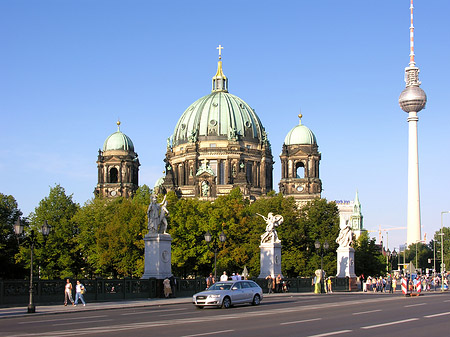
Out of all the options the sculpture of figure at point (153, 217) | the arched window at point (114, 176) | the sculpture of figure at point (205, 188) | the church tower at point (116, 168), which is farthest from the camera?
the arched window at point (114, 176)

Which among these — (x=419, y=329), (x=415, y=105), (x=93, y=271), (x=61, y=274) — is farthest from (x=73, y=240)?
(x=415, y=105)

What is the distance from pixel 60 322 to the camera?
1027 inches

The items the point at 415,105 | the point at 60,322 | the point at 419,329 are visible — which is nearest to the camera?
the point at 419,329

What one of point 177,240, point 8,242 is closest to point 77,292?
point 8,242

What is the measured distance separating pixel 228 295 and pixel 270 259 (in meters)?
20.2

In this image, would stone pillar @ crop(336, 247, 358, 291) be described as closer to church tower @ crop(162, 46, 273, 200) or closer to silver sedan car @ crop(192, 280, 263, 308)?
silver sedan car @ crop(192, 280, 263, 308)

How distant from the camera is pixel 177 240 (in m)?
76.5

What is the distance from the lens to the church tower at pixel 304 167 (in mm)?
138625

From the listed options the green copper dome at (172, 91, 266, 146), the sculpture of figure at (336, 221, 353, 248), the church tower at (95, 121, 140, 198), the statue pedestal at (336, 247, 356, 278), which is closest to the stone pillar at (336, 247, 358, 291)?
the statue pedestal at (336, 247, 356, 278)

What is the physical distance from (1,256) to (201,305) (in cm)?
4040

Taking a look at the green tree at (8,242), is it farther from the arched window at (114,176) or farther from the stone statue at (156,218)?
the arched window at (114,176)

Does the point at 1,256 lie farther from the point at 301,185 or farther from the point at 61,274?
the point at 301,185

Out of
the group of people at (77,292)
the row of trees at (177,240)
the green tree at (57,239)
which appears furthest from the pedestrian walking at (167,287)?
the green tree at (57,239)

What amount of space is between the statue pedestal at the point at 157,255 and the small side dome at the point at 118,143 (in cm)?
10417
